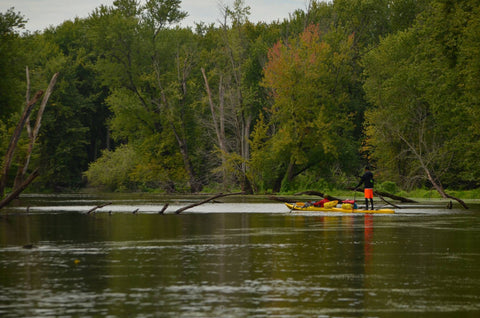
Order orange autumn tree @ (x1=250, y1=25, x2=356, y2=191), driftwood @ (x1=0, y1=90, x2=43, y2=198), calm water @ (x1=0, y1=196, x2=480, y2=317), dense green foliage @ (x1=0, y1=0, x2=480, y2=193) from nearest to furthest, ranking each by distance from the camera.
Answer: calm water @ (x1=0, y1=196, x2=480, y2=317) < driftwood @ (x1=0, y1=90, x2=43, y2=198) < dense green foliage @ (x1=0, y1=0, x2=480, y2=193) < orange autumn tree @ (x1=250, y1=25, x2=356, y2=191)

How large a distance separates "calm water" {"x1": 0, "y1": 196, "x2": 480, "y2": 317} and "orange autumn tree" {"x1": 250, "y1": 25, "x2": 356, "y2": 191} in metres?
41.7

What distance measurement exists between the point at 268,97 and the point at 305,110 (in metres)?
3.79

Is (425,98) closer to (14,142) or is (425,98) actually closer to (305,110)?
(305,110)

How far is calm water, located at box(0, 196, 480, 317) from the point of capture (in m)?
11.6

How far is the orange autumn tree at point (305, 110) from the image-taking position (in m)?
69.8

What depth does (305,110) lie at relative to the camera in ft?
233

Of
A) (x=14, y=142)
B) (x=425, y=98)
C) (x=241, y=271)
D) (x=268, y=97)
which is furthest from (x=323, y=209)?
(x=268, y=97)

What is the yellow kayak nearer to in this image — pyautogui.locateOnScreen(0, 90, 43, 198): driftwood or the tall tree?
the tall tree

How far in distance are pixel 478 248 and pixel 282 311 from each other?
10644 millimetres

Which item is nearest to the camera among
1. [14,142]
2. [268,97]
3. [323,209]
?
[14,142]

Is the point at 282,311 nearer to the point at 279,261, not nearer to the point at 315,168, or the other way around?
the point at 279,261

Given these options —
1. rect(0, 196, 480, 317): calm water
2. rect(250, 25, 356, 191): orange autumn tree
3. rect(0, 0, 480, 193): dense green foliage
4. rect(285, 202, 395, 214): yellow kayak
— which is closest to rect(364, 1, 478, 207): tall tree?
rect(0, 0, 480, 193): dense green foliage

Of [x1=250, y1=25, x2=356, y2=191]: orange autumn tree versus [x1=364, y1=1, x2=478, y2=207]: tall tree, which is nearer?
[x1=364, y1=1, x2=478, y2=207]: tall tree

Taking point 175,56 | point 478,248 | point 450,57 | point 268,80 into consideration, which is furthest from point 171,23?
point 478,248
